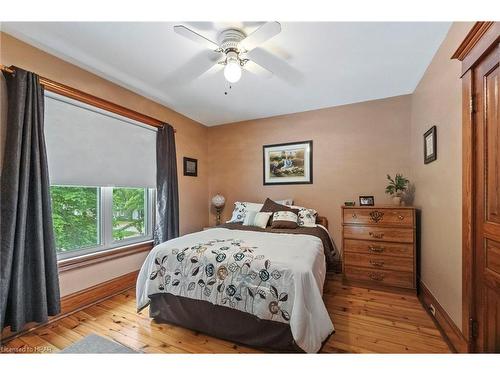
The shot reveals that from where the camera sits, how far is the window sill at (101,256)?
6.80 ft

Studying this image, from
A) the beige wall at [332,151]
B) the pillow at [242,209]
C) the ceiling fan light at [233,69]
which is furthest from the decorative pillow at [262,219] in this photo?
the ceiling fan light at [233,69]

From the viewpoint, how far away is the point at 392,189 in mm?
2736

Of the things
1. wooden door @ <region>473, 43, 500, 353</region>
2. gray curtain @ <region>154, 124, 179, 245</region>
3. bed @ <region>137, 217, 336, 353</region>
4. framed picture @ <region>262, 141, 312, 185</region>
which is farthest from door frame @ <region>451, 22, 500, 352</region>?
gray curtain @ <region>154, 124, 179, 245</region>

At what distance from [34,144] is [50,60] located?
80cm

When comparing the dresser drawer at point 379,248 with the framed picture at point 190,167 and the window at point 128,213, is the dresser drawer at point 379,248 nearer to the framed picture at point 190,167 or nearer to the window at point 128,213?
the framed picture at point 190,167

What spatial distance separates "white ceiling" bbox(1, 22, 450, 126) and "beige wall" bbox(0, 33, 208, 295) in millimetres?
87

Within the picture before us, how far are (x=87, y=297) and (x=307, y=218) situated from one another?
261cm

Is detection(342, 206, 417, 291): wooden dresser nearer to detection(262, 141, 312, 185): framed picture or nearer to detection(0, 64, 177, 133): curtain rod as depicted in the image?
detection(262, 141, 312, 185): framed picture

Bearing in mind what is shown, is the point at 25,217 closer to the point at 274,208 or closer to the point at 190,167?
the point at 190,167

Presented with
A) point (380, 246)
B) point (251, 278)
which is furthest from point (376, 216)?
point (251, 278)

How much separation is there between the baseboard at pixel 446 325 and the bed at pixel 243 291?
79 cm

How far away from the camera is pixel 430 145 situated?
80.8 inches

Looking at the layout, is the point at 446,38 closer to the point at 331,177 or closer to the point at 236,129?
the point at 331,177
